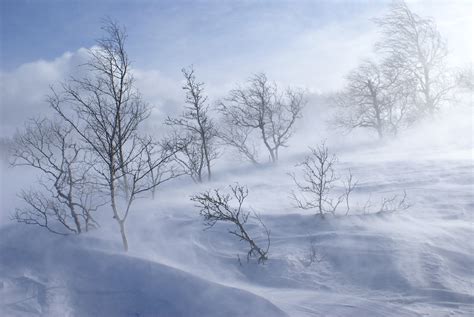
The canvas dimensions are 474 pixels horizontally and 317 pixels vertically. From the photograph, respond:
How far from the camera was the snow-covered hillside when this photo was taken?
590cm

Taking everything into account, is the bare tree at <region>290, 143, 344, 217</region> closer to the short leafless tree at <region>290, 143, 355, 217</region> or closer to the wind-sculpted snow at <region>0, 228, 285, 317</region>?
the short leafless tree at <region>290, 143, 355, 217</region>

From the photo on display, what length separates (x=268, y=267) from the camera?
735cm

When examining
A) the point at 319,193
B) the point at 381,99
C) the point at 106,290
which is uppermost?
the point at 381,99

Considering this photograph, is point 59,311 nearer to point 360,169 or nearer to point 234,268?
point 234,268

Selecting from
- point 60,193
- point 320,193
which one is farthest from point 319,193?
point 60,193

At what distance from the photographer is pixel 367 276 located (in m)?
6.52

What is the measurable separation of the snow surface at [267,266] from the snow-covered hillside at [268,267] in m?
0.02

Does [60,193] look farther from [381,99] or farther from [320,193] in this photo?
[381,99]

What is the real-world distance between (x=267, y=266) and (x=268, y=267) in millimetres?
44

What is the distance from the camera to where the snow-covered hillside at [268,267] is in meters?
5.90

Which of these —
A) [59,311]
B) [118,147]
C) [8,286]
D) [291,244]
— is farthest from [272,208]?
[8,286]

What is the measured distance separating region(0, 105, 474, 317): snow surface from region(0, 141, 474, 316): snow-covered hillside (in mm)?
25

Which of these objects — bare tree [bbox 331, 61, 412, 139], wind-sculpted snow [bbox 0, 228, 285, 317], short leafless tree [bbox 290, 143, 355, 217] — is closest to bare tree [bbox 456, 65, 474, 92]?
bare tree [bbox 331, 61, 412, 139]

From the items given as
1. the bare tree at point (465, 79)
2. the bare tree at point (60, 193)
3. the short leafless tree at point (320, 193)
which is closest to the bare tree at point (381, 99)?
the bare tree at point (465, 79)
